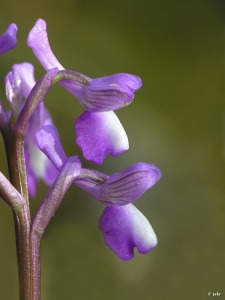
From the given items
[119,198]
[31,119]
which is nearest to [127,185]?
[119,198]

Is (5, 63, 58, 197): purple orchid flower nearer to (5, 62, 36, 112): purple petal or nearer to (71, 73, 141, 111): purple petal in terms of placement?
(5, 62, 36, 112): purple petal

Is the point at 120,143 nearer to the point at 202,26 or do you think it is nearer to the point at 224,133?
the point at 224,133

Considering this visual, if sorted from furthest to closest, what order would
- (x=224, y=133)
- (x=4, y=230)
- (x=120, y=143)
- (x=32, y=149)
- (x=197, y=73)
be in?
(x=197, y=73) → (x=224, y=133) → (x=4, y=230) → (x=32, y=149) → (x=120, y=143)

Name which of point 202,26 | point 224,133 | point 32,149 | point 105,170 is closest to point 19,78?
point 32,149

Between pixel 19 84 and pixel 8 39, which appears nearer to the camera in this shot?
pixel 8 39

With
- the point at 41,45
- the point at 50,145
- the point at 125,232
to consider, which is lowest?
the point at 125,232

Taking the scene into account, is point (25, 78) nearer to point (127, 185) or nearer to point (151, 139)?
point (127, 185)
